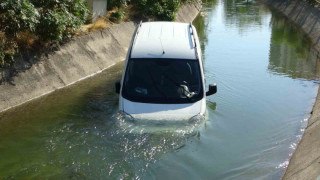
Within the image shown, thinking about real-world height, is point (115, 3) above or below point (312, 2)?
above

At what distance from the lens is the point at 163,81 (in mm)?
9305

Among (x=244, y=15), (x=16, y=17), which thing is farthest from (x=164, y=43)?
(x=244, y=15)

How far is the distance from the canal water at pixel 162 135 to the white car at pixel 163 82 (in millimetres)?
461

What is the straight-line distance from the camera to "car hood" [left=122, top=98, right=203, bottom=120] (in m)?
8.77

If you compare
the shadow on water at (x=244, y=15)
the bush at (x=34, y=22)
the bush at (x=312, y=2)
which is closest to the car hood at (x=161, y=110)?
the bush at (x=34, y=22)

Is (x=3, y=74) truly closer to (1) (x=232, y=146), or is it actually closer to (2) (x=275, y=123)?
(1) (x=232, y=146)

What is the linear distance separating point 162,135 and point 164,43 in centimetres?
245

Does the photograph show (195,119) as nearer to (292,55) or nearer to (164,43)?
Answer: (164,43)

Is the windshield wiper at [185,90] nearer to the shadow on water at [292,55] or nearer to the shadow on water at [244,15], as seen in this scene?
the shadow on water at [292,55]

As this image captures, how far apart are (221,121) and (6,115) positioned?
5896 millimetres

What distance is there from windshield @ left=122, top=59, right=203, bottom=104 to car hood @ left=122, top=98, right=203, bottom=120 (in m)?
0.10

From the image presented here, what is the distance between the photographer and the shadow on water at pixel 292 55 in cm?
1739

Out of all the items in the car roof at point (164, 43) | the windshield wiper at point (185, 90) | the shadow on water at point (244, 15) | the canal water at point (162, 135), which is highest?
the car roof at point (164, 43)

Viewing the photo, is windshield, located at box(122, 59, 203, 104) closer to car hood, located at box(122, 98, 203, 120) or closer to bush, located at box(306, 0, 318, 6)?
car hood, located at box(122, 98, 203, 120)
